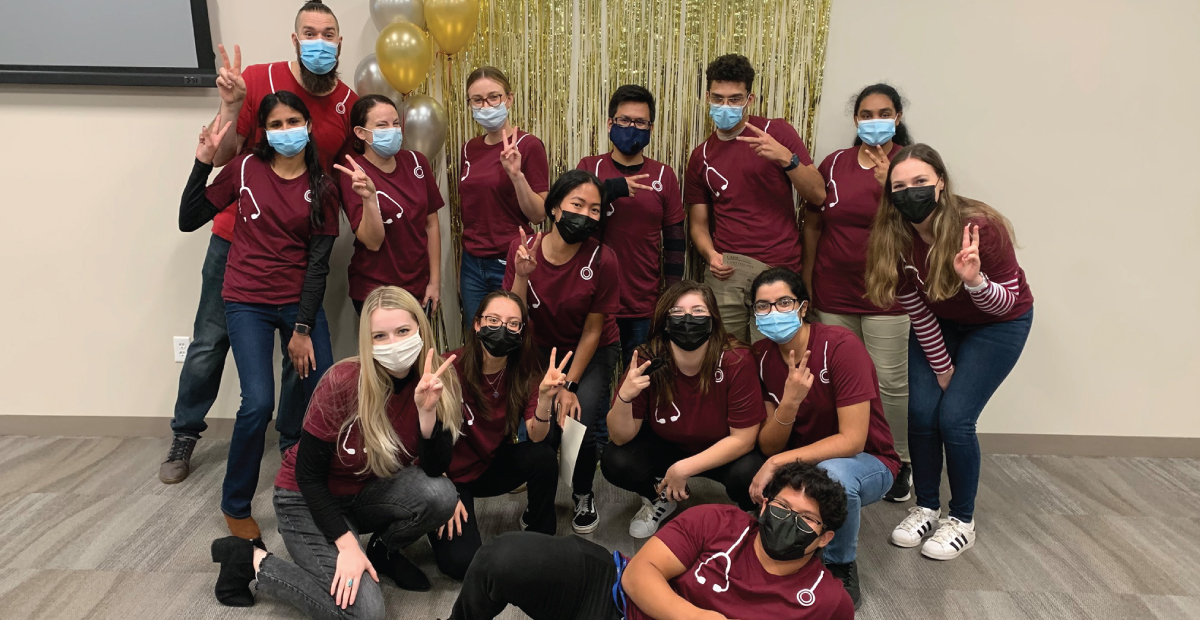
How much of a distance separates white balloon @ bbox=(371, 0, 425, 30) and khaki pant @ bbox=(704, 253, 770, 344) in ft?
4.56

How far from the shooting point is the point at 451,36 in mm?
2914

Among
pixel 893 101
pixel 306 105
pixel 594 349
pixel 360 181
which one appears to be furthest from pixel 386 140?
pixel 893 101

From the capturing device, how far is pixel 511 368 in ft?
7.72

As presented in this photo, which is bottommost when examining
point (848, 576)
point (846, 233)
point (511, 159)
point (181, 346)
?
point (848, 576)

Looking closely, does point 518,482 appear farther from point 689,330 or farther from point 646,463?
→ point 689,330

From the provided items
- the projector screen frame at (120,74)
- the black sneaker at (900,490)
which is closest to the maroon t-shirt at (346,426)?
the projector screen frame at (120,74)

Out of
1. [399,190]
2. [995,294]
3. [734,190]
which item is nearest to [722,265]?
[734,190]

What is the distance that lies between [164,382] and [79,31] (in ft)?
4.55

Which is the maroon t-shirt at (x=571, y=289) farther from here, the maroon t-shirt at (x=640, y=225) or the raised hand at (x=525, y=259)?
the maroon t-shirt at (x=640, y=225)

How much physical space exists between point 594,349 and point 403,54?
1.20m

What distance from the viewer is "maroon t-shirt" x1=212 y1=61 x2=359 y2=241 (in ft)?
8.94

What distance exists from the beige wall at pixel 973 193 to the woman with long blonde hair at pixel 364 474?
1.20m

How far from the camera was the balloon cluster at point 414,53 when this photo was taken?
2793 mm

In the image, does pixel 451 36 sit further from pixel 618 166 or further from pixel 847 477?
pixel 847 477
